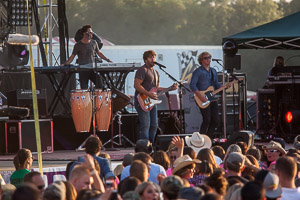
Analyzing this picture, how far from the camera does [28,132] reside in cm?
1409

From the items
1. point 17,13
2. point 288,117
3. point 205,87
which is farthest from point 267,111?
point 17,13

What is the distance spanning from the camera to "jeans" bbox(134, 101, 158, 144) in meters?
13.0

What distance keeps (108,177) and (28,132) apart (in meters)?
5.96

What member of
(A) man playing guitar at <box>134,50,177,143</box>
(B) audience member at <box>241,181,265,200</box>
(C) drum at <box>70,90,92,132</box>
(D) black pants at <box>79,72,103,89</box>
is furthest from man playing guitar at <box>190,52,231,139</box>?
(B) audience member at <box>241,181,265,200</box>

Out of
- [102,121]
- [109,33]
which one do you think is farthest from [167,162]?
[109,33]

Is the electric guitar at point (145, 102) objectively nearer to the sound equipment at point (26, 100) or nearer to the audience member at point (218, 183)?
the sound equipment at point (26, 100)

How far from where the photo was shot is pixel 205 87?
1412 cm

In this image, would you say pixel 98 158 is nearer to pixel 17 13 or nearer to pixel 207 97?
pixel 207 97

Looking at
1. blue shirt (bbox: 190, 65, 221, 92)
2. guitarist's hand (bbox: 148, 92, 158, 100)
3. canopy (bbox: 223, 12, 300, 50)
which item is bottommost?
guitarist's hand (bbox: 148, 92, 158, 100)

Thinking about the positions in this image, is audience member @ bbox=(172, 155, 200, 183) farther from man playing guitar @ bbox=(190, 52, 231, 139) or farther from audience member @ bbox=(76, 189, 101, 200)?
man playing guitar @ bbox=(190, 52, 231, 139)

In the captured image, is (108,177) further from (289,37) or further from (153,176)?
(289,37)

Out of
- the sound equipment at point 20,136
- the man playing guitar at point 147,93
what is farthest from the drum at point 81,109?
the man playing guitar at point 147,93

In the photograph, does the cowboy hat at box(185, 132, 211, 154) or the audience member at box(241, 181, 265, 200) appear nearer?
the audience member at box(241, 181, 265, 200)

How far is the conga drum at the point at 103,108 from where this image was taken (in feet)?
46.3
